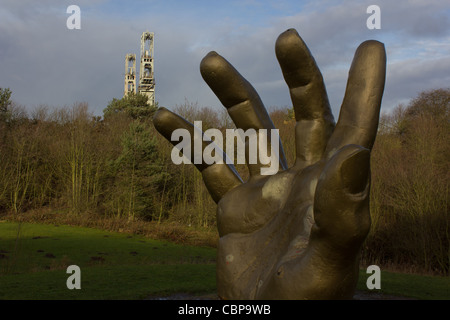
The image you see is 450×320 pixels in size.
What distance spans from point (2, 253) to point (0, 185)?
1186cm

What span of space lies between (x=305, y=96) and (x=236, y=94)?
696 millimetres

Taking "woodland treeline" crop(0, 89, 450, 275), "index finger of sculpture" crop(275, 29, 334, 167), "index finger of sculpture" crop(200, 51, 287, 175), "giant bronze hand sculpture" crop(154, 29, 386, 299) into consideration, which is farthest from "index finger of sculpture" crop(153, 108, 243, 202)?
"woodland treeline" crop(0, 89, 450, 275)

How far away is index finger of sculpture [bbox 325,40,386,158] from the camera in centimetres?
304

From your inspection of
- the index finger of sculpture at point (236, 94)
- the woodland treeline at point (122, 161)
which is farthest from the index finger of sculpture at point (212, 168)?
the woodland treeline at point (122, 161)

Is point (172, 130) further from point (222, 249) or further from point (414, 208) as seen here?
point (414, 208)

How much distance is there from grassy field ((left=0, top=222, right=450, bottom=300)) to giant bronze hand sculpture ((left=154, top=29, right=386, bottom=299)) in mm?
5123

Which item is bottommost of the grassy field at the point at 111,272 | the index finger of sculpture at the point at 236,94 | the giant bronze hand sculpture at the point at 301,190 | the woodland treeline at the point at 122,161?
the grassy field at the point at 111,272

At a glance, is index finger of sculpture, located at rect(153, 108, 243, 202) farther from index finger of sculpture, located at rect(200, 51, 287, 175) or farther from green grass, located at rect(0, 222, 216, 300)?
green grass, located at rect(0, 222, 216, 300)

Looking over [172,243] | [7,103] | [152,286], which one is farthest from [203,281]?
[7,103]

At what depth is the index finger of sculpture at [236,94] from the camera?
12.5 ft

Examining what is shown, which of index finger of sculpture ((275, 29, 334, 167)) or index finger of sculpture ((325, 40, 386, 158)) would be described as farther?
index finger of sculpture ((275, 29, 334, 167))

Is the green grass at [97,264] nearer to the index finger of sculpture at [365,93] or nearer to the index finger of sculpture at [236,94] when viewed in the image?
the index finger of sculpture at [236,94]

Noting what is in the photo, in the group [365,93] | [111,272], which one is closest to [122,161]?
[111,272]

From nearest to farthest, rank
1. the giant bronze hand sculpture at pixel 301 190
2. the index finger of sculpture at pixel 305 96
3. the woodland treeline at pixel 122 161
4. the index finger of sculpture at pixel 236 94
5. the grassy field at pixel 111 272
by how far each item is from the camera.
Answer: the giant bronze hand sculpture at pixel 301 190
the index finger of sculpture at pixel 305 96
the index finger of sculpture at pixel 236 94
the grassy field at pixel 111 272
the woodland treeline at pixel 122 161
